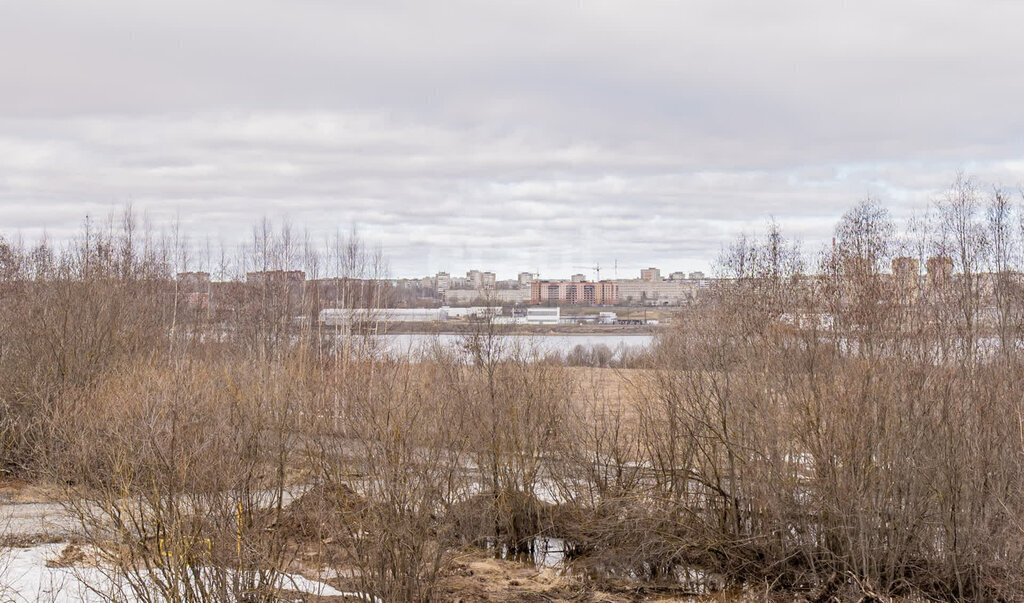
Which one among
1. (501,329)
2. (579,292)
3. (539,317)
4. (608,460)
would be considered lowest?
(608,460)

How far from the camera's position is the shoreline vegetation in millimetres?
10281

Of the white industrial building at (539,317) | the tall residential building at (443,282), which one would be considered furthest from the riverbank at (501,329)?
the tall residential building at (443,282)

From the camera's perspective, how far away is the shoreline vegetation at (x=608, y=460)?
10281 millimetres

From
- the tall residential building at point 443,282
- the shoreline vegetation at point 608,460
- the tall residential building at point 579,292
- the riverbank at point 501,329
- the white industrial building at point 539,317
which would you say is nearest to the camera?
the shoreline vegetation at point 608,460

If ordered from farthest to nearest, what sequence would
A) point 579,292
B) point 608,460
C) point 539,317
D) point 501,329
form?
point 579,292, point 539,317, point 501,329, point 608,460

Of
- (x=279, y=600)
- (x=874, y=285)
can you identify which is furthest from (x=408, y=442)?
(x=874, y=285)

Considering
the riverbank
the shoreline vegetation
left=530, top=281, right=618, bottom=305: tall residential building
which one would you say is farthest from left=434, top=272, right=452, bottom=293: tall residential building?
left=530, top=281, right=618, bottom=305: tall residential building

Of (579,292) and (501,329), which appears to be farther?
(579,292)

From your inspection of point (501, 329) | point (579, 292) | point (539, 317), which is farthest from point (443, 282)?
point (579, 292)

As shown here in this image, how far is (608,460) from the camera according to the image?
16953mm

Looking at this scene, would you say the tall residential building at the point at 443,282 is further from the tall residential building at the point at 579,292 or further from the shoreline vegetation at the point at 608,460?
the tall residential building at the point at 579,292

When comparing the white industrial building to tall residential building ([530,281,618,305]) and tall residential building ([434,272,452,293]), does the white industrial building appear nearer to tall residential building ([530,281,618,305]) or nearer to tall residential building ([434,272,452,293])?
tall residential building ([434,272,452,293])

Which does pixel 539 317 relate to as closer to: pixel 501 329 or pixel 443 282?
pixel 443 282

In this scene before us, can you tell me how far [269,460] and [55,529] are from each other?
20.0 ft
